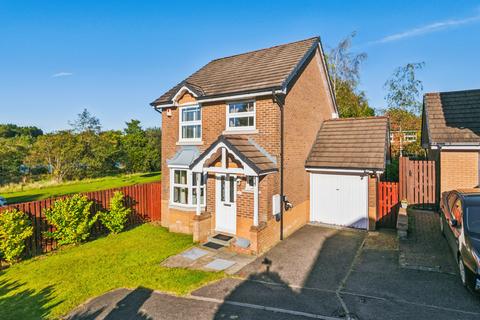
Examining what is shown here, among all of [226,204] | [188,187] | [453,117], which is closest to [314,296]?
[226,204]

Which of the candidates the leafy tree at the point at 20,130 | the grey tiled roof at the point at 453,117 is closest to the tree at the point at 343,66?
the grey tiled roof at the point at 453,117

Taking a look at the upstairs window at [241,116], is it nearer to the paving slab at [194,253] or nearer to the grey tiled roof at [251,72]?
the grey tiled roof at [251,72]

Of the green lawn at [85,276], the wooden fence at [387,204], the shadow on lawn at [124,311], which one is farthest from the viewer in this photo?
the wooden fence at [387,204]

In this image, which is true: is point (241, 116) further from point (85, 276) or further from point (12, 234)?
point (12, 234)

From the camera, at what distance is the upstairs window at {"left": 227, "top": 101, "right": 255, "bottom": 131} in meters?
11.1

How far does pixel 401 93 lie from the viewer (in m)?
24.6

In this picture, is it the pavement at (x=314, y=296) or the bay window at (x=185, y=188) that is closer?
the pavement at (x=314, y=296)

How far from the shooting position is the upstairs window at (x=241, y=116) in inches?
439

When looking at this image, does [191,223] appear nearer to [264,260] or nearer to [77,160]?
[264,260]

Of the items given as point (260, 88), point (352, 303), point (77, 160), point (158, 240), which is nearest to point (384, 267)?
point (352, 303)

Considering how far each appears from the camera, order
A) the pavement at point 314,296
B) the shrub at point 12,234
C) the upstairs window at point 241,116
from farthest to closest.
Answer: the upstairs window at point 241,116, the shrub at point 12,234, the pavement at point 314,296

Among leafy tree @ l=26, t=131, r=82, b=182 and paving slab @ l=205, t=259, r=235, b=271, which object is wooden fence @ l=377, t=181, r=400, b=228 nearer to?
paving slab @ l=205, t=259, r=235, b=271

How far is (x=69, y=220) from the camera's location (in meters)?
10.9

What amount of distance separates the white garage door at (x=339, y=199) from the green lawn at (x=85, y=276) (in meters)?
6.19
